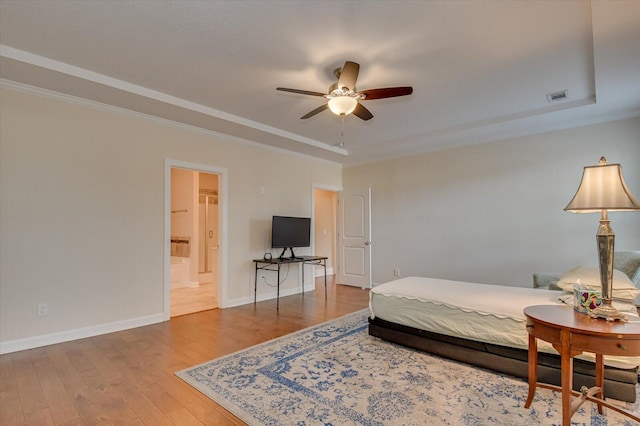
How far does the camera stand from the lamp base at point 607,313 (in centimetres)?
186

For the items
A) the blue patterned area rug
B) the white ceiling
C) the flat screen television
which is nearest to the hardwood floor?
the blue patterned area rug

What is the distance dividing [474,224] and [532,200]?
900 mm

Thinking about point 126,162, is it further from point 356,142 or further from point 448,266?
point 448,266

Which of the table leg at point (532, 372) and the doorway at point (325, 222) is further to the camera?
the doorway at point (325, 222)

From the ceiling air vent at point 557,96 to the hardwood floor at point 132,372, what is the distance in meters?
3.81

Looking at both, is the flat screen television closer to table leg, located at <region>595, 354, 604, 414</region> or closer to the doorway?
the doorway

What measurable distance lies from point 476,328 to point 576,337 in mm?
999

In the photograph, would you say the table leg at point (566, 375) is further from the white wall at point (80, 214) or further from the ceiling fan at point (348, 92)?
the white wall at point (80, 214)

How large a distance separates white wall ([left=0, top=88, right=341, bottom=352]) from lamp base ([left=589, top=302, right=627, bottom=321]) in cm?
446

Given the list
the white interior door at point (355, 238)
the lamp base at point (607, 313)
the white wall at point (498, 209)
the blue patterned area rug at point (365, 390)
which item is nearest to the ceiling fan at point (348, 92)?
the lamp base at point (607, 313)

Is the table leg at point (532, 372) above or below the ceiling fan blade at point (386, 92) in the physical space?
below

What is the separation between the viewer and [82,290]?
3.61m

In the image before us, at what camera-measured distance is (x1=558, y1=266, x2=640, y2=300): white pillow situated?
8.00 feet

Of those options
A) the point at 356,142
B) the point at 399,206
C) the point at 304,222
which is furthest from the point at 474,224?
the point at 304,222
